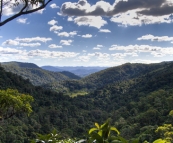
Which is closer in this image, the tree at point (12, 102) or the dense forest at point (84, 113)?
the tree at point (12, 102)

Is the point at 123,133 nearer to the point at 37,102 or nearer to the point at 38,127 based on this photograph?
the point at 38,127

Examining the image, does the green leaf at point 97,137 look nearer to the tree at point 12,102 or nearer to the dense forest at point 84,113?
the tree at point 12,102

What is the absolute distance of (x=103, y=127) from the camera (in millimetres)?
2264

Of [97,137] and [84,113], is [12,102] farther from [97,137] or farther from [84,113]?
[84,113]

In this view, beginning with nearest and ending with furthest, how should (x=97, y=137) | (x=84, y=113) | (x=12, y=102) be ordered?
1. (x=97, y=137)
2. (x=12, y=102)
3. (x=84, y=113)

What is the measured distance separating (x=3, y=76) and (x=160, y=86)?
9454 centimetres

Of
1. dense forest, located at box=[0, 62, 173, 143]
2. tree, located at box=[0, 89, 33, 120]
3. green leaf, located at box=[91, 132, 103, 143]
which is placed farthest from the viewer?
dense forest, located at box=[0, 62, 173, 143]

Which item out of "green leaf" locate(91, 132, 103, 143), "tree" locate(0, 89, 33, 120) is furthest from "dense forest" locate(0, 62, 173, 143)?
"green leaf" locate(91, 132, 103, 143)

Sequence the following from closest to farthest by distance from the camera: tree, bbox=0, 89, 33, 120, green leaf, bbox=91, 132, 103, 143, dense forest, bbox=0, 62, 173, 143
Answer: green leaf, bbox=91, 132, 103, 143 → tree, bbox=0, 89, 33, 120 → dense forest, bbox=0, 62, 173, 143

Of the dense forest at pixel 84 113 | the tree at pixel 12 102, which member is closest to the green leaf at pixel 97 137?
the tree at pixel 12 102

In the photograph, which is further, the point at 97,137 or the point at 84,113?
the point at 84,113

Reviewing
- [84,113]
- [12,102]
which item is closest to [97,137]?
[12,102]

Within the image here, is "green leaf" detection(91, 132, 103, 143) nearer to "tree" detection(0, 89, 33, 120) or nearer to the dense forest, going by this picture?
"tree" detection(0, 89, 33, 120)

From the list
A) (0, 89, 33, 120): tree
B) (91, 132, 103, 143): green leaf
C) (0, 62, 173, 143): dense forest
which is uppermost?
(91, 132, 103, 143): green leaf
